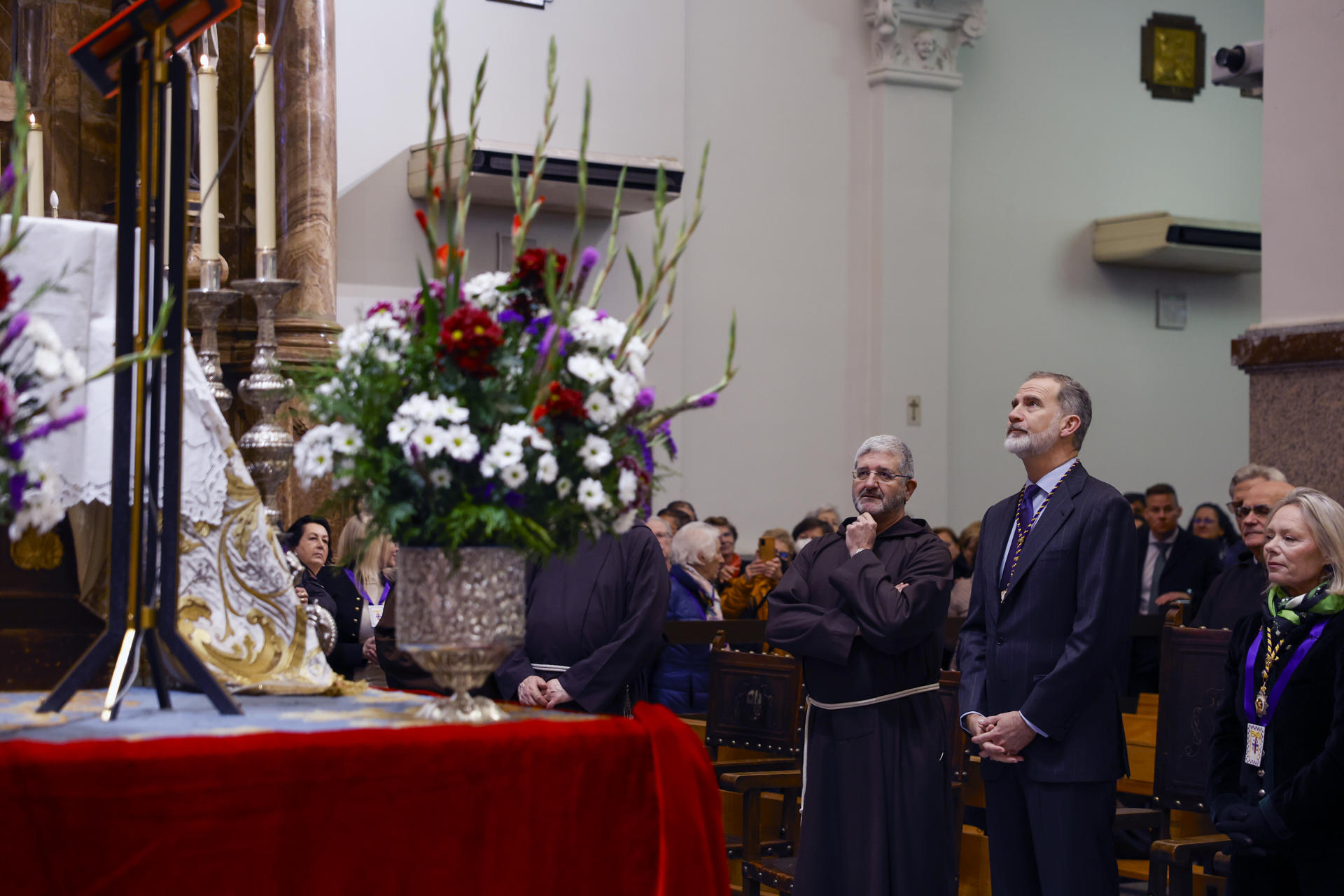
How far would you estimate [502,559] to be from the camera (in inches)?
78.0

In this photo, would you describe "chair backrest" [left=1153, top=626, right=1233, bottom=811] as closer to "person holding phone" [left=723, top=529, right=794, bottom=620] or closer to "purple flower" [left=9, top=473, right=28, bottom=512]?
"person holding phone" [left=723, top=529, right=794, bottom=620]

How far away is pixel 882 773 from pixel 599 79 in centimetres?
665

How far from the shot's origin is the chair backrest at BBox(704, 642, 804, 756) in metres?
4.86

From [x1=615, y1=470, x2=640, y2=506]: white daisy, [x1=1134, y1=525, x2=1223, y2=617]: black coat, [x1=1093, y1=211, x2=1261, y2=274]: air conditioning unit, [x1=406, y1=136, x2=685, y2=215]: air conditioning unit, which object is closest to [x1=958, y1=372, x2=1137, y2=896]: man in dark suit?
[x1=615, y1=470, x2=640, y2=506]: white daisy

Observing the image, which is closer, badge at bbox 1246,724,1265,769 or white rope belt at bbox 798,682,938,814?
badge at bbox 1246,724,1265,769

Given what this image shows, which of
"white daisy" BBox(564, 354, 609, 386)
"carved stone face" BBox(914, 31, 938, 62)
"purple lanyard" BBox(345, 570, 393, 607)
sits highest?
"carved stone face" BBox(914, 31, 938, 62)

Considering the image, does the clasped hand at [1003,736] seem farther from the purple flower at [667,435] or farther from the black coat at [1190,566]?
the black coat at [1190,566]

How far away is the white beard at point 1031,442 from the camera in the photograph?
4.04m

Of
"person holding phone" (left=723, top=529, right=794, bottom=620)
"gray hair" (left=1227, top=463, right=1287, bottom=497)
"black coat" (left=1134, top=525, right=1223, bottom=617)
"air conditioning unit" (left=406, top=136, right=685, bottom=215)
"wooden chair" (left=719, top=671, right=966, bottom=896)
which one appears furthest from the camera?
"air conditioning unit" (left=406, top=136, right=685, bottom=215)

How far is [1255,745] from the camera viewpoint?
3592 mm

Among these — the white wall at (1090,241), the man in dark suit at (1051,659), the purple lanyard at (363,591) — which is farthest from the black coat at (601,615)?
the white wall at (1090,241)

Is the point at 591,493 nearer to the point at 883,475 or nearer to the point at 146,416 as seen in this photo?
the point at 146,416

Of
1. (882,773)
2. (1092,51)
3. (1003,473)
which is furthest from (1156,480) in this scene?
(882,773)

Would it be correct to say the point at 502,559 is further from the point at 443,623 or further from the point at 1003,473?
the point at 1003,473
